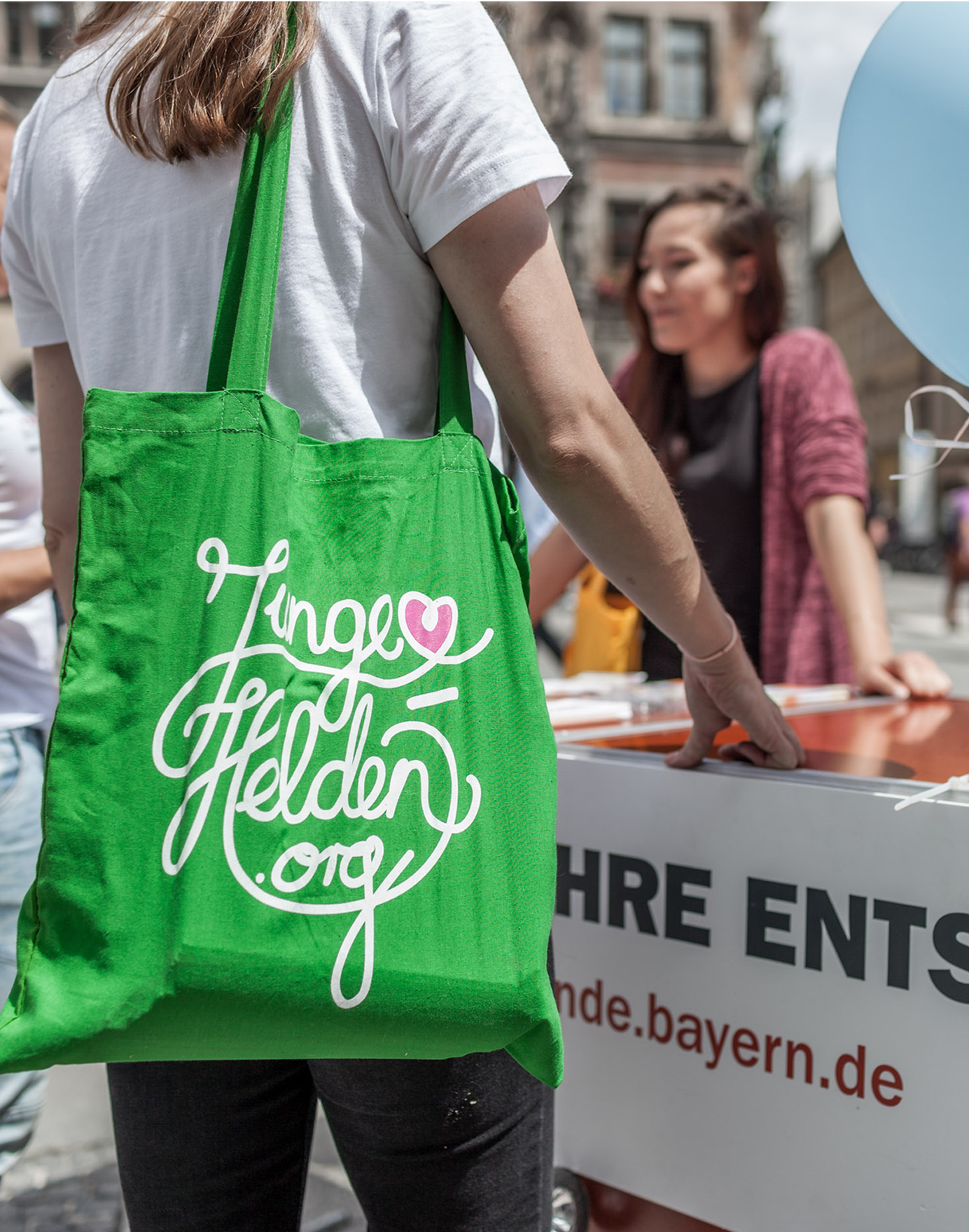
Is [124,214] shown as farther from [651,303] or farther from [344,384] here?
[651,303]

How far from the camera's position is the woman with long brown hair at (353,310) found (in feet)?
2.72

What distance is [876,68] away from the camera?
1140 mm

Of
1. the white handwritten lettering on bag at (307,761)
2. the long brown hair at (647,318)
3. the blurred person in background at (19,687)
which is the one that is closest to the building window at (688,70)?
the long brown hair at (647,318)

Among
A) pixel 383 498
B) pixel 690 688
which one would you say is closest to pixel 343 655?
pixel 383 498

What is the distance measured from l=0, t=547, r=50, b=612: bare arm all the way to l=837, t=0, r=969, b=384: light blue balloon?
109cm

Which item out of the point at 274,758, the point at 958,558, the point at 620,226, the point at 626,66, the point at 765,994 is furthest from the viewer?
the point at 620,226

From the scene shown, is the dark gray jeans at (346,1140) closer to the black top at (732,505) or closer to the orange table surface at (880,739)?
the orange table surface at (880,739)

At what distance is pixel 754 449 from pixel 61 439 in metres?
1.49

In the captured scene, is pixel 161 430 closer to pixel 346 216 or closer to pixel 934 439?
pixel 346 216

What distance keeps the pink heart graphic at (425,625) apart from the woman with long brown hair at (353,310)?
0.15 ft

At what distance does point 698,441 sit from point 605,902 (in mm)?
1253

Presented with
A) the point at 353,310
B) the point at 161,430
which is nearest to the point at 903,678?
the point at 353,310

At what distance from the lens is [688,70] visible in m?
22.9

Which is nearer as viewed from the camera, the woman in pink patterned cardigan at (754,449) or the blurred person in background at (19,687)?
the blurred person in background at (19,687)
